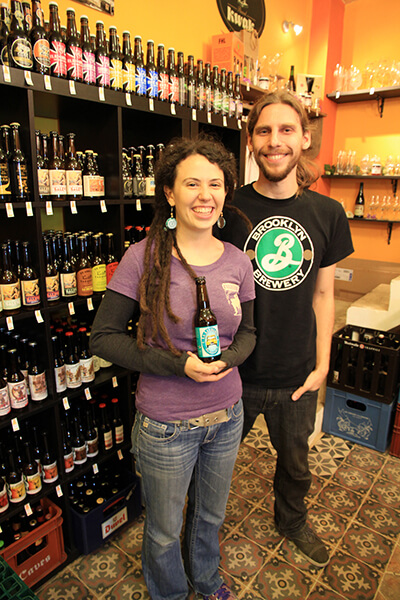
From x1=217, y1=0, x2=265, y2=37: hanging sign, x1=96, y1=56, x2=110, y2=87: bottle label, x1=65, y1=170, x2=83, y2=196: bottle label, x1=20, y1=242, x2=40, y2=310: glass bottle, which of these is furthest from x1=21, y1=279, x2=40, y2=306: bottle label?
x1=217, y1=0, x2=265, y2=37: hanging sign

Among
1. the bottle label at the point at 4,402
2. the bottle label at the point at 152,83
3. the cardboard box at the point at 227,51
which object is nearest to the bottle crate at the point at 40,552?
the bottle label at the point at 4,402

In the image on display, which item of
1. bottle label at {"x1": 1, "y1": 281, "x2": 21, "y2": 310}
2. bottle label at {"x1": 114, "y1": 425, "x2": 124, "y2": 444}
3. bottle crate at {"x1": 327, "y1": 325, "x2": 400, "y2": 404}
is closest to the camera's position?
bottle label at {"x1": 1, "y1": 281, "x2": 21, "y2": 310}

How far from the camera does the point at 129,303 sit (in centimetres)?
132

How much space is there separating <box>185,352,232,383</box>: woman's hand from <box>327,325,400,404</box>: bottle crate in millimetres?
2018

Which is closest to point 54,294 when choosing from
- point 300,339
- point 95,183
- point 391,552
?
point 95,183

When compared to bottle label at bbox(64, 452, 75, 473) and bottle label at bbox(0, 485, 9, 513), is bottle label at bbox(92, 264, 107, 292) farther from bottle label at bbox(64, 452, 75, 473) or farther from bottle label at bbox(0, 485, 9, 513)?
bottle label at bbox(0, 485, 9, 513)

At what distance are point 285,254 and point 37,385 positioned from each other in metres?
1.24

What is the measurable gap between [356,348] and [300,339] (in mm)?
1519

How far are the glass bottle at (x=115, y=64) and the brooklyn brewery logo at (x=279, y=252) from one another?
38.7 inches

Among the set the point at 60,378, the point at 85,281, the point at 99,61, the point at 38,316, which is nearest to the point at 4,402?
the point at 60,378

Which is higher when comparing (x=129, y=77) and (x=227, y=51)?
(x=227, y=51)

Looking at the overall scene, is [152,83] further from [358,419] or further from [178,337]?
[358,419]

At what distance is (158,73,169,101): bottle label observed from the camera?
215 centimetres

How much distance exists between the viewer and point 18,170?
5.58 feet
